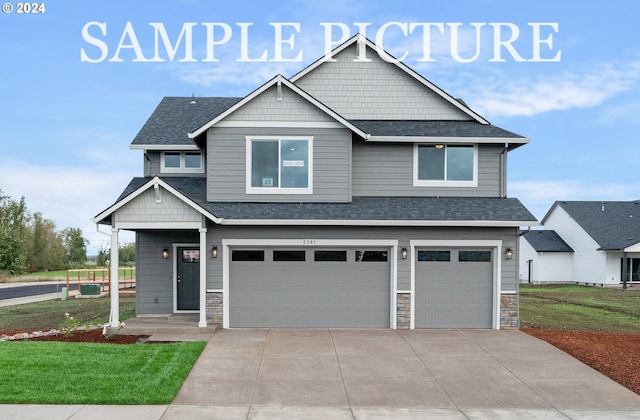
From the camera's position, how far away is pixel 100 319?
15.6 m

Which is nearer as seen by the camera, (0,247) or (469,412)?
(469,412)

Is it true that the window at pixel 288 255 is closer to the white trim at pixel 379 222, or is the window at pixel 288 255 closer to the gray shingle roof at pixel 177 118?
the white trim at pixel 379 222

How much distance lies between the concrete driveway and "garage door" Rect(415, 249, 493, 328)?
1266mm

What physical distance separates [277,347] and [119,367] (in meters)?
3.43

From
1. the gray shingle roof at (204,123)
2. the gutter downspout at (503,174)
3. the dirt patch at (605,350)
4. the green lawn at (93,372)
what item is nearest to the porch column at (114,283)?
the green lawn at (93,372)

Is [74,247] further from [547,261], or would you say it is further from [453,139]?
[453,139]

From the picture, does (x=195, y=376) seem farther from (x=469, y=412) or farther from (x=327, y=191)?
(x=327, y=191)

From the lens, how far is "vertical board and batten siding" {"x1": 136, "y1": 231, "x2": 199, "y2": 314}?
47.0 feet

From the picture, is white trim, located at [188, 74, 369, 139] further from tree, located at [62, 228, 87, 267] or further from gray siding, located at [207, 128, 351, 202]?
tree, located at [62, 228, 87, 267]

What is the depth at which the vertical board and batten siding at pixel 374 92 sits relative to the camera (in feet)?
50.8

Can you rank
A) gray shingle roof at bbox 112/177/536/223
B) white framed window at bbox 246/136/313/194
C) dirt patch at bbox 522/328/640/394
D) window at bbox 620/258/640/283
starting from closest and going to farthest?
dirt patch at bbox 522/328/640/394 → gray shingle roof at bbox 112/177/536/223 → white framed window at bbox 246/136/313/194 → window at bbox 620/258/640/283

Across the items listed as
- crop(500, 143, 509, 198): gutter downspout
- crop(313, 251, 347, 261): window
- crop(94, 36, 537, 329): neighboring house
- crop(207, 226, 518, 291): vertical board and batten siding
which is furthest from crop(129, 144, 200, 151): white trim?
crop(500, 143, 509, 198): gutter downspout

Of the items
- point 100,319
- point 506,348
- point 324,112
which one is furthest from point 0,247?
point 506,348

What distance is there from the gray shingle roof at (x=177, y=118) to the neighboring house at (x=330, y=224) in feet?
2.49
